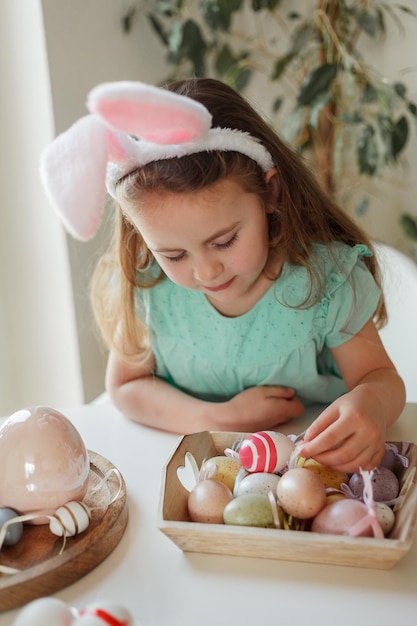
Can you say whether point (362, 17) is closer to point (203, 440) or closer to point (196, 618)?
point (203, 440)

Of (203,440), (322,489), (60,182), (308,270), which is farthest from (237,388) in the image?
(60,182)

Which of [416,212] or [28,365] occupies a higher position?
[416,212]

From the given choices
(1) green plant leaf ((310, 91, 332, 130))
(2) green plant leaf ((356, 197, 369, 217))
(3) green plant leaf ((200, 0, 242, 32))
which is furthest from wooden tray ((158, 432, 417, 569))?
(2) green plant leaf ((356, 197, 369, 217))

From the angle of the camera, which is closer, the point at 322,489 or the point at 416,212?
the point at 322,489

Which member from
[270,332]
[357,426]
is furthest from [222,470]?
[270,332]

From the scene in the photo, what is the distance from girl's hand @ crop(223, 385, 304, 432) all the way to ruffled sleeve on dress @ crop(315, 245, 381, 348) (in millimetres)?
131

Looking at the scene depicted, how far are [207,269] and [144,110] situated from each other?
0.30 metres

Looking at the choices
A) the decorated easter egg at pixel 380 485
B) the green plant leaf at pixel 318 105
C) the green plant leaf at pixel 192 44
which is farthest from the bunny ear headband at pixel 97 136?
the green plant leaf at pixel 192 44

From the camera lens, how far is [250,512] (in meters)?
0.75

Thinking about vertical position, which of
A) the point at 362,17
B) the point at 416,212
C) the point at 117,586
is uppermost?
the point at 362,17

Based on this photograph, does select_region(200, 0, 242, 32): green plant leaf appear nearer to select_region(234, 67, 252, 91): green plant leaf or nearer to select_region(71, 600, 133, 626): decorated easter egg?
select_region(234, 67, 252, 91): green plant leaf

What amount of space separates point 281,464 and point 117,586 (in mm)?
234

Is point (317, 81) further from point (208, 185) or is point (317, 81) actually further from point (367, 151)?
point (208, 185)

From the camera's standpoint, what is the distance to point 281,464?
854 millimetres
